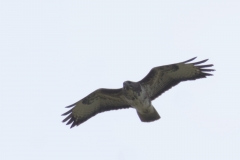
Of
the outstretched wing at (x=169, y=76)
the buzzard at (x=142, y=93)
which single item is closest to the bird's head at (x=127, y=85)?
the buzzard at (x=142, y=93)

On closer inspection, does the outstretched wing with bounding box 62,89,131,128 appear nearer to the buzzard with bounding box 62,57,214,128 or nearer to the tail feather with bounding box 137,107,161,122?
the buzzard with bounding box 62,57,214,128

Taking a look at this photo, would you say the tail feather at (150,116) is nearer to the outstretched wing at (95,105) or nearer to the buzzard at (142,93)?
the buzzard at (142,93)

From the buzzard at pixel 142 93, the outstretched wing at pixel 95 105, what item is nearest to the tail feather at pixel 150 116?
the buzzard at pixel 142 93

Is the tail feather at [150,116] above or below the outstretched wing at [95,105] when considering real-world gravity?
below

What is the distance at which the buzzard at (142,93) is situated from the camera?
622 inches

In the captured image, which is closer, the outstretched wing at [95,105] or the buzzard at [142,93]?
the buzzard at [142,93]

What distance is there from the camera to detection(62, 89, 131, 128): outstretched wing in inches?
643

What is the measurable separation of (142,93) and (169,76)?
928 millimetres

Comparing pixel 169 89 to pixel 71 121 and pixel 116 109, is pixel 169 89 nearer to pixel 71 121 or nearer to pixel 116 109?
pixel 116 109

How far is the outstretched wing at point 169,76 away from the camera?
632 inches

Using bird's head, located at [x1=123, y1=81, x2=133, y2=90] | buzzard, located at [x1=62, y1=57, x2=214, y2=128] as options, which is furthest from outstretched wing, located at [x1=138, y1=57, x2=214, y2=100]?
bird's head, located at [x1=123, y1=81, x2=133, y2=90]

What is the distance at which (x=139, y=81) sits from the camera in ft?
52.5

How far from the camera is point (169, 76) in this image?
16.3 meters

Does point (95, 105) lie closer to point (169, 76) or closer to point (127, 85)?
point (127, 85)
